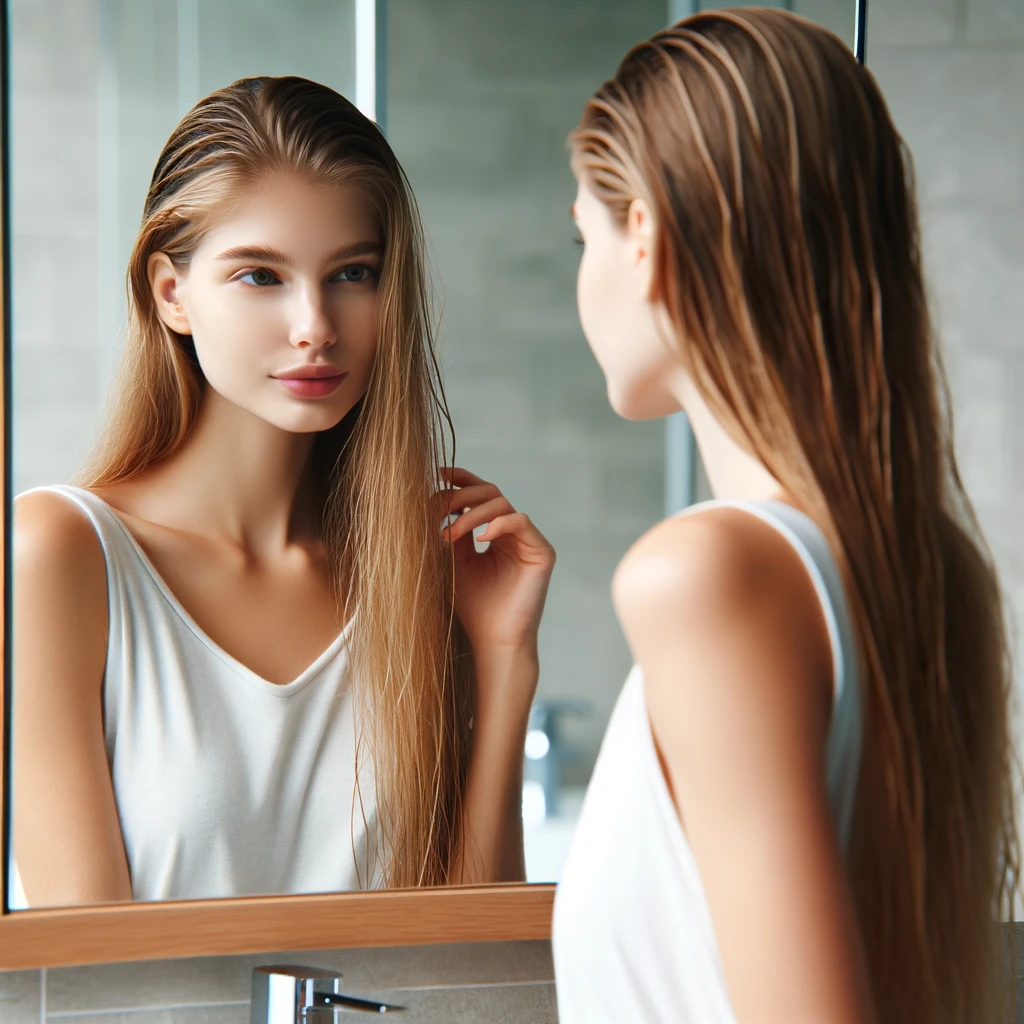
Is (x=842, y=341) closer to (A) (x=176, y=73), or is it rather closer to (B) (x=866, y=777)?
(B) (x=866, y=777)

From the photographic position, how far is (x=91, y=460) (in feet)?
2.13

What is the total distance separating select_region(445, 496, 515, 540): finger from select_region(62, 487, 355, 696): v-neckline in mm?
109

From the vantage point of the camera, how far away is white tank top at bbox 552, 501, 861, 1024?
41cm

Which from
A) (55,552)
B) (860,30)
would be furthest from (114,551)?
(860,30)

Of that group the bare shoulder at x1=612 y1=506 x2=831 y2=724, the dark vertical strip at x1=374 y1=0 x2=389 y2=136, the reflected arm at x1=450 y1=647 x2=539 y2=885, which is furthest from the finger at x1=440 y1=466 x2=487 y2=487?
the bare shoulder at x1=612 y1=506 x2=831 y2=724

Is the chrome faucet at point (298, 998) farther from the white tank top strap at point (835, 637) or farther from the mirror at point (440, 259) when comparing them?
the white tank top strap at point (835, 637)

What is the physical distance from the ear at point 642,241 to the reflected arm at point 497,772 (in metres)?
0.33

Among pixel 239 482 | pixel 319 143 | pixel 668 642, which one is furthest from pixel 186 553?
pixel 668 642

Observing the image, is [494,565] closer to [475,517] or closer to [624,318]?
[475,517]

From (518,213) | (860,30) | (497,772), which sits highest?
(860,30)

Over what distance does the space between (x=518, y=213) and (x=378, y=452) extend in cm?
18

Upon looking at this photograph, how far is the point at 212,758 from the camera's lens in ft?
2.13

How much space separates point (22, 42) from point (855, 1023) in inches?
26.2

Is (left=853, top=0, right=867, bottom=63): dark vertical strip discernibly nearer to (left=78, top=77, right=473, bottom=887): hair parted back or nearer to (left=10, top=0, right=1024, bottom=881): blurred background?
(left=10, top=0, right=1024, bottom=881): blurred background
